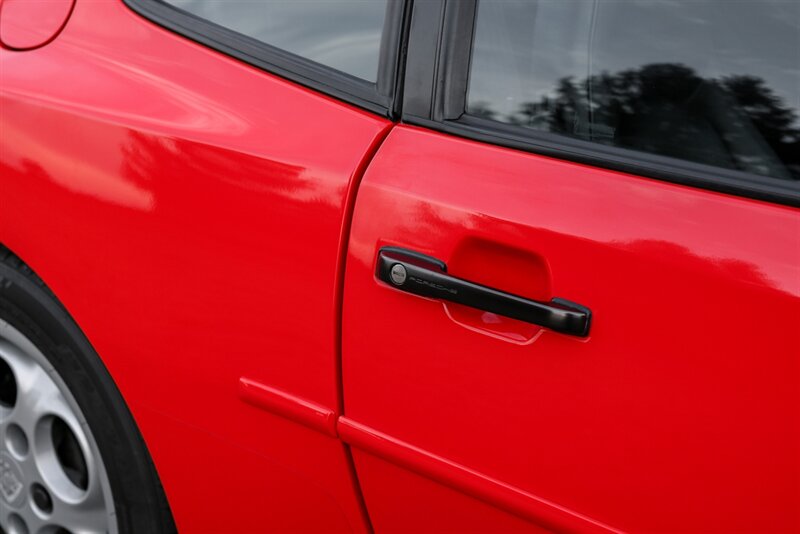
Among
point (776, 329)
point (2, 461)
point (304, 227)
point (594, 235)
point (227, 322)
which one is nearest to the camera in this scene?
point (776, 329)

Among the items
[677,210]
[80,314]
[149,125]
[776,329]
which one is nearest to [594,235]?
[677,210]

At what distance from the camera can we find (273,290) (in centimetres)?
130

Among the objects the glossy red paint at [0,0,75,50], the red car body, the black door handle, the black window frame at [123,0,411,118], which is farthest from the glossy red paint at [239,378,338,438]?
the glossy red paint at [0,0,75,50]

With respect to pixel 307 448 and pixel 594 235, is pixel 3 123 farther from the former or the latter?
pixel 594 235

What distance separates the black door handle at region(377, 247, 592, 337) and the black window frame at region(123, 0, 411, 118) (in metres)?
0.24

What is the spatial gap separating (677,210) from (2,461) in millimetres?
1472

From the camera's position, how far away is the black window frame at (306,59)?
1.27 meters

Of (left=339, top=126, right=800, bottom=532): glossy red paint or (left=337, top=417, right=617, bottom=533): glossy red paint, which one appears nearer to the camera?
(left=339, top=126, right=800, bottom=532): glossy red paint

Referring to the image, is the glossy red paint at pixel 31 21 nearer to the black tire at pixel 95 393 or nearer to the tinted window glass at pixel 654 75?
the black tire at pixel 95 393

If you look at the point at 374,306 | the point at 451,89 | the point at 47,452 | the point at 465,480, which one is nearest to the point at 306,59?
the point at 451,89

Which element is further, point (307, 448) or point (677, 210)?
point (307, 448)

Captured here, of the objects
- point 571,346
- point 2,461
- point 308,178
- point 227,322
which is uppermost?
point 308,178

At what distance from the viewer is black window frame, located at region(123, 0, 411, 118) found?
4.16ft

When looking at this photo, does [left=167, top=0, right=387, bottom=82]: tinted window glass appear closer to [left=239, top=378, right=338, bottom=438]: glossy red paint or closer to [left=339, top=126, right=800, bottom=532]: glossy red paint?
[left=339, top=126, right=800, bottom=532]: glossy red paint
